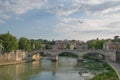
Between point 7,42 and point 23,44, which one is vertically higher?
point 7,42

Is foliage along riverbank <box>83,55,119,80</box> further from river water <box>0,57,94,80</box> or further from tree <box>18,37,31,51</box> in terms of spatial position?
tree <box>18,37,31,51</box>

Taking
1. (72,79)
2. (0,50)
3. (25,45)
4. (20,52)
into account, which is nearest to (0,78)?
(72,79)

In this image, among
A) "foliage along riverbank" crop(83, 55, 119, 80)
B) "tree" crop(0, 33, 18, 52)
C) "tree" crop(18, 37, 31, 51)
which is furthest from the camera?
"tree" crop(18, 37, 31, 51)

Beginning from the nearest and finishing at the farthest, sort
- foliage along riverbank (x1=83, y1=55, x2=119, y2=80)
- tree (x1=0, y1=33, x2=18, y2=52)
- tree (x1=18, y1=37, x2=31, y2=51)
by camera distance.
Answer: foliage along riverbank (x1=83, y1=55, x2=119, y2=80) < tree (x1=0, y1=33, x2=18, y2=52) < tree (x1=18, y1=37, x2=31, y2=51)

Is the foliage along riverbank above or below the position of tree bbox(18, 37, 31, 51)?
below

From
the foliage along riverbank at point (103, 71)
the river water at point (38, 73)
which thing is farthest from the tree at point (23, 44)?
the river water at point (38, 73)

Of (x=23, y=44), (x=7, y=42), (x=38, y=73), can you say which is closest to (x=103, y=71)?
(x=38, y=73)

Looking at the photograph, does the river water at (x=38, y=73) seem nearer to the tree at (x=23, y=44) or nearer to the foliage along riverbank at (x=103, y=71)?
the foliage along riverbank at (x=103, y=71)

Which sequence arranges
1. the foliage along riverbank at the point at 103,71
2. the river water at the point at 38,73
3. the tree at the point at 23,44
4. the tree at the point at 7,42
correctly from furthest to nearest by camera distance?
the tree at the point at 23,44 < the tree at the point at 7,42 < the river water at the point at 38,73 < the foliage along riverbank at the point at 103,71

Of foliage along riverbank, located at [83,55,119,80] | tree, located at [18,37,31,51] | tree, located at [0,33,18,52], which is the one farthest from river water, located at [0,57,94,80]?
tree, located at [18,37,31,51]

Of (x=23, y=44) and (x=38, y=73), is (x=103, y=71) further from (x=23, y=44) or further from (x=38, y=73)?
(x=23, y=44)

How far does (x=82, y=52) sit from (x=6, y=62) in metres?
18.4

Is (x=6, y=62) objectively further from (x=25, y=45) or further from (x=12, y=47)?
(x=25, y=45)

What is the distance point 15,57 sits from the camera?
164ft
